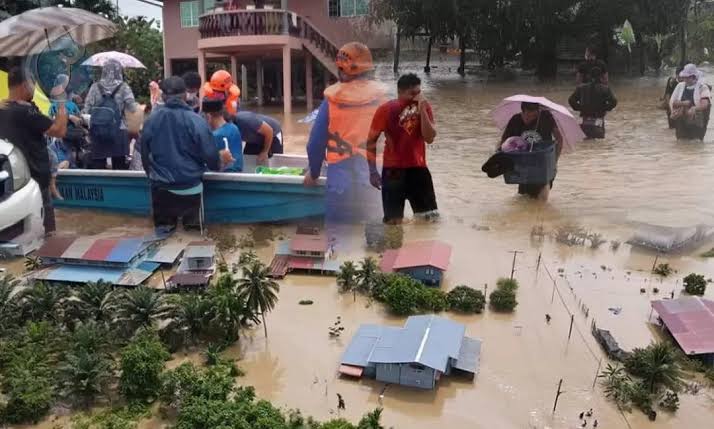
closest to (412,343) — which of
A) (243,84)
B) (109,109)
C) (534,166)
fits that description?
(534,166)

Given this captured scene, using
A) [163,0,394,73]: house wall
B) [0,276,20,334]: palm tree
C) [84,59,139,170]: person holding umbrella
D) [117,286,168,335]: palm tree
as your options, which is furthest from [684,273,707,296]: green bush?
[163,0,394,73]: house wall

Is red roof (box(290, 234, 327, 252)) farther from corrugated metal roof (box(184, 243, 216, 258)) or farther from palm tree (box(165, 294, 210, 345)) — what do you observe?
palm tree (box(165, 294, 210, 345))

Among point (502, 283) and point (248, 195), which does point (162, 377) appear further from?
point (248, 195)

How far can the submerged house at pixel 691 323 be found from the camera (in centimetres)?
409

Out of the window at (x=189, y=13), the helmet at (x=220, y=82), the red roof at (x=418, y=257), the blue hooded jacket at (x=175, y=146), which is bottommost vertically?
the red roof at (x=418, y=257)

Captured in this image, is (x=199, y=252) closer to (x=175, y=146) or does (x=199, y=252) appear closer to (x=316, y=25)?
(x=175, y=146)

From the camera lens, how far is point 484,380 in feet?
12.8

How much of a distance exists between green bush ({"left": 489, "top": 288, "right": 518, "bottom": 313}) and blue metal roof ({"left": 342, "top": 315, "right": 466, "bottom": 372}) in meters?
0.79

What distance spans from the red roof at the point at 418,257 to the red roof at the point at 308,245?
560 millimetres

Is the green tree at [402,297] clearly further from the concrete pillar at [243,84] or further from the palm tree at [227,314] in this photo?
the concrete pillar at [243,84]

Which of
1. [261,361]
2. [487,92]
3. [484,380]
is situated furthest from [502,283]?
[487,92]

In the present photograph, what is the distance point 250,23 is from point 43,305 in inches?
607

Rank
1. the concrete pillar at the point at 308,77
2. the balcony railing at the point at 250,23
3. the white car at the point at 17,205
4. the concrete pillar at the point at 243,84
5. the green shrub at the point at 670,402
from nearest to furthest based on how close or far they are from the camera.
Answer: the green shrub at the point at 670,402, the white car at the point at 17,205, the balcony railing at the point at 250,23, the concrete pillar at the point at 308,77, the concrete pillar at the point at 243,84

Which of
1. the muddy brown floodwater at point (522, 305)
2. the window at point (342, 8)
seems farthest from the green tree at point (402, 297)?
the window at point (342, 8)
